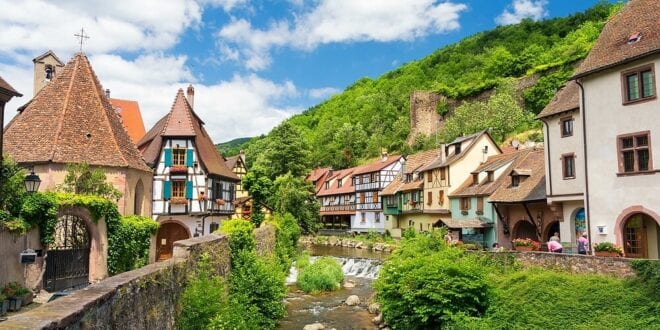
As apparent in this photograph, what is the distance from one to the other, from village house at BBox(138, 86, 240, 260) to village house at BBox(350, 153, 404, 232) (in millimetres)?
27527

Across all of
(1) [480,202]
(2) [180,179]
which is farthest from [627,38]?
(2) [180,179]

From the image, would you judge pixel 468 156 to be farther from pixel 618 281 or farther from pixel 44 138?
pixel 44 138

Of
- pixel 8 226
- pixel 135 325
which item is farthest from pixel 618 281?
pixel 8 226

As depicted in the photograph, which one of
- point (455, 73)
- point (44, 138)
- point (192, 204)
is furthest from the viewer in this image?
point (455, 73)

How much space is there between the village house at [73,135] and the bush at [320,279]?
9.94 m

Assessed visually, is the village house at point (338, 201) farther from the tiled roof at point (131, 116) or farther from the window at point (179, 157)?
the window at point (179, 157)

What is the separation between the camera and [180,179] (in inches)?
1256

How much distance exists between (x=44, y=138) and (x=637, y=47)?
1010 inches

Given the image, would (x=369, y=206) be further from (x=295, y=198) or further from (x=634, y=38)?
(x=634, y=38)

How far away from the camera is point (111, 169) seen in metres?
24.8

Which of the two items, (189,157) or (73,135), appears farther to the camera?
(189,157)

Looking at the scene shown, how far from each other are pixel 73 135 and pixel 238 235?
12.4m

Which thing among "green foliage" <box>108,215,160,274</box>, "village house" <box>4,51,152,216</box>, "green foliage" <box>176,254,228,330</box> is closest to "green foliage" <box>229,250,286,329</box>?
"green foliage" <box>176,254,228,330</box>

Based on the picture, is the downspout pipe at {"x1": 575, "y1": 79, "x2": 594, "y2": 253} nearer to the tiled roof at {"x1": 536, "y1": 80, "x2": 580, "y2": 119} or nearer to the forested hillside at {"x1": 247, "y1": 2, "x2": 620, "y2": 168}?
the tiled roof at {"x1": 536, "y1": 80, "x2": 580, "y2": 119}
